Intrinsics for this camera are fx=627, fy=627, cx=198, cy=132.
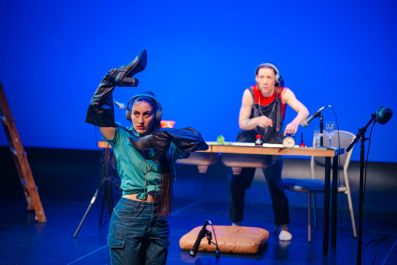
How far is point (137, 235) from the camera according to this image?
327cm

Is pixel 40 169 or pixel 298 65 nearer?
pixel 298 65

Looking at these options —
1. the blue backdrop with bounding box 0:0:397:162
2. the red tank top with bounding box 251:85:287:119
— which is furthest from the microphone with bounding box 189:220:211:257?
the blue backdrop with bounding box 0:0:397:162

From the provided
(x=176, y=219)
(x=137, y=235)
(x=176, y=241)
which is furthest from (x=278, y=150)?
(x=137, y=235)

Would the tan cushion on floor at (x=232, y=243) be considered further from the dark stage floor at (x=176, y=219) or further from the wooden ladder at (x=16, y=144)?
the wooden ladder at (x=16, y=144)

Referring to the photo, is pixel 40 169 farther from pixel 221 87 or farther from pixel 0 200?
pixel 221 87

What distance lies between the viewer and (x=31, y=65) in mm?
8172

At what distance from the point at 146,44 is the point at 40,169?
2277mm

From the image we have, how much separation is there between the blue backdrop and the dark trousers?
1.70 m

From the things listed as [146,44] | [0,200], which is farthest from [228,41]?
[0,200]

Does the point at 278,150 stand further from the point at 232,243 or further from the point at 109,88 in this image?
the point at 109,88

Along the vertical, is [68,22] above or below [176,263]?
above

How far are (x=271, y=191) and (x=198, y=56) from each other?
2.47m

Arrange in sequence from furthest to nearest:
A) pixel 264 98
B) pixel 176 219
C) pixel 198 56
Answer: pixel 198 56, pixel 176 219, pixel 264 98

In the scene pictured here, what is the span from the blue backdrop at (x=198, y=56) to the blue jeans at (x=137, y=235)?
4.30 meters
